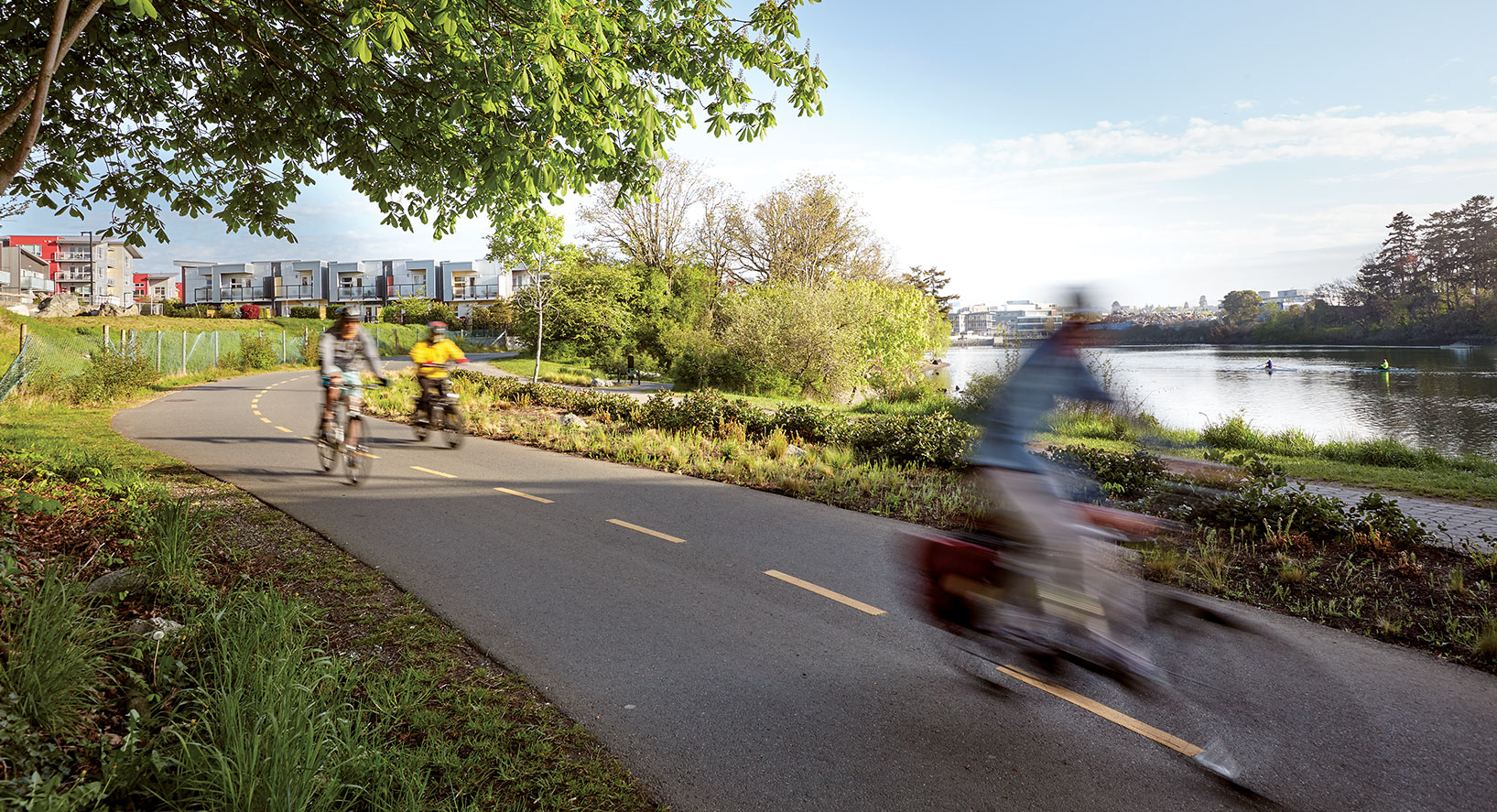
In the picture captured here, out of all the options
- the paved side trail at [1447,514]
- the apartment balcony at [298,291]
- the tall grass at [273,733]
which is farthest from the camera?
the apartment balcony at [298,291]

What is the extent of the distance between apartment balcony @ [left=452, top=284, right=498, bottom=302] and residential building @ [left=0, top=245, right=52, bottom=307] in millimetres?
39515

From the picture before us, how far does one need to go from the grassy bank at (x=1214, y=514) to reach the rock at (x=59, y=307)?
49795mm

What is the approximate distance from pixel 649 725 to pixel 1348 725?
3.43 m

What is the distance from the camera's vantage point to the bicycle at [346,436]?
369 inches

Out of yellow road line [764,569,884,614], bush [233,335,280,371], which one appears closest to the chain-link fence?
bush [233,335,280,371]

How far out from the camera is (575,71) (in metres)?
5.76

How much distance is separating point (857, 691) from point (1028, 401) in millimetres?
1823

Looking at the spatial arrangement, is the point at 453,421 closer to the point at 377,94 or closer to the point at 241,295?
the point at 377,94

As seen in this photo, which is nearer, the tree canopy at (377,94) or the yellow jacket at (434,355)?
the tree canopy at (377,94)

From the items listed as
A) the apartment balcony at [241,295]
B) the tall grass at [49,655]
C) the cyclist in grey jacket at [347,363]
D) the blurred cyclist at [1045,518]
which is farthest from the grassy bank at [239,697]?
the apartment balcony at [241,295]

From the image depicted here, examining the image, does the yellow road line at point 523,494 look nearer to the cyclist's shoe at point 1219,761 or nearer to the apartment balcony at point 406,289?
the cyclist's shoe at point 1219,761

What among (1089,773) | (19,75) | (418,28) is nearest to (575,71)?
(418,28)

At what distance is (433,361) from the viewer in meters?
11.8

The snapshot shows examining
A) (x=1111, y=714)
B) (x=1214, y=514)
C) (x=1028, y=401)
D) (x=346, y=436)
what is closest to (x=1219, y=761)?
(x=1111, y=714)
